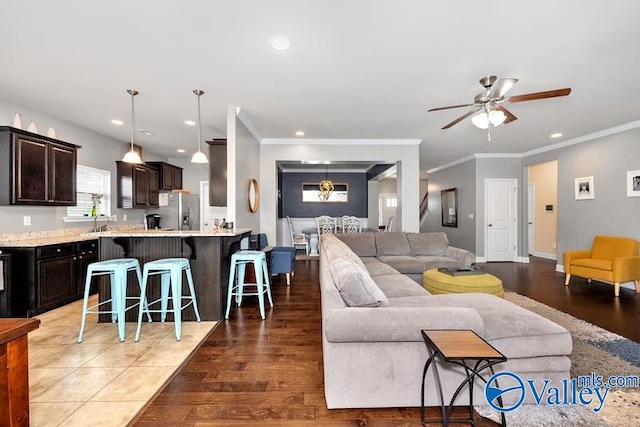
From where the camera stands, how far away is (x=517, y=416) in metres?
1.65

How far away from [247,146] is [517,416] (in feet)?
14.2

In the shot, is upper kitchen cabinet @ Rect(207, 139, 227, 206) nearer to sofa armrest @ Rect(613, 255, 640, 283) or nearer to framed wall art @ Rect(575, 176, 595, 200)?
sofa armrest @ Rect(613, 255, 640, 283)

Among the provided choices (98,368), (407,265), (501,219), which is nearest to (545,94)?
(407,265)

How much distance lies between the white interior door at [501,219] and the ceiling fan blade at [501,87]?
4555 millimetres

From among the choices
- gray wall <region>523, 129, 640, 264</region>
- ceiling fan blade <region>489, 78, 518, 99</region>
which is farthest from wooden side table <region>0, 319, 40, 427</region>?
gray wall <region>523, 129, 640, 264</region>

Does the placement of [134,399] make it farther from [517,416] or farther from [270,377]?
[517,416]

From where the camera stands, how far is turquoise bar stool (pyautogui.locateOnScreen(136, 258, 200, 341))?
2.72 m

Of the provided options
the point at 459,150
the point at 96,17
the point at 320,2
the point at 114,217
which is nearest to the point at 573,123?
the point at 459,150

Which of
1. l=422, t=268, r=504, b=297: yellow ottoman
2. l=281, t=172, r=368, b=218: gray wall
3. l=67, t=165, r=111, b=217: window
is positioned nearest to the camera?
l=422, t=268, r=504, b=297: yellow ottoman

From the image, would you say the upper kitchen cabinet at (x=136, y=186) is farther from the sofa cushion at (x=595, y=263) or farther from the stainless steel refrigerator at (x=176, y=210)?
the sofa cushion at (x=595, y=263)

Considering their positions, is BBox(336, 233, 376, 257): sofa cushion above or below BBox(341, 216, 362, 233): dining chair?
below

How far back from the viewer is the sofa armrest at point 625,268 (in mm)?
Answer: 4027

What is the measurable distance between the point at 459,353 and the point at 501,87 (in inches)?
102

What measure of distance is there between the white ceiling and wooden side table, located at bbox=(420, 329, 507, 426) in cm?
208
